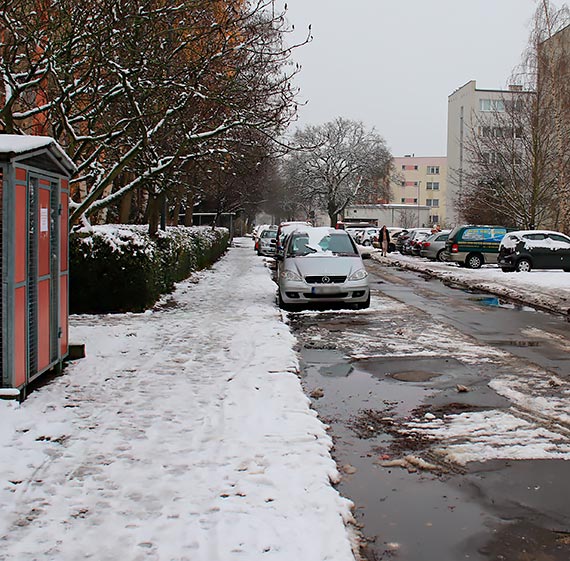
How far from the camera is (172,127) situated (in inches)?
574

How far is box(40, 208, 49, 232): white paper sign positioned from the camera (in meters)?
7.51

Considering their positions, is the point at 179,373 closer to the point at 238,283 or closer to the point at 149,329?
the point at 149,329

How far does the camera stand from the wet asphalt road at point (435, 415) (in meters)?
4.29

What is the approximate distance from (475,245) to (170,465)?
27103 mm

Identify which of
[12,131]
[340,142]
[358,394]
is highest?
[340,142]

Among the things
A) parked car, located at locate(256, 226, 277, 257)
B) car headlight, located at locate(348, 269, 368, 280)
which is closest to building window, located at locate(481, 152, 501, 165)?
parked car, located at locate(256, 226, 277, 257)

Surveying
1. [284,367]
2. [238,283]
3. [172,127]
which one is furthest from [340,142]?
[284,367]

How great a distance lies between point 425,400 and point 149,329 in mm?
5643

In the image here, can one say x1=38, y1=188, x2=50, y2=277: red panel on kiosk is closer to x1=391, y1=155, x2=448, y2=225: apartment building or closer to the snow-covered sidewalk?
the snow-covered sidewalk

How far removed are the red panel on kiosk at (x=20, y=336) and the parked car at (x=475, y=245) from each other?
25.7 metres

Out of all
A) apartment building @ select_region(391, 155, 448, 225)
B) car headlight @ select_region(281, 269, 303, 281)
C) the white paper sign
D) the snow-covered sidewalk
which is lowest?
the snow-covered sidewalk

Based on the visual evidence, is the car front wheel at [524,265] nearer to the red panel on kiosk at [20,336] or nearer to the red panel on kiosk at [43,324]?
the red panel on kiosk at [43,324]

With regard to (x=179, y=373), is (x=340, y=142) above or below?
above

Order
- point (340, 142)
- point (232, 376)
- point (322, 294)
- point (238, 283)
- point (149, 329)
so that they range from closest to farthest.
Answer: point (232, 376)
point (149, 329)
point (322, 294)
point (238, 283)
point (340, 142)
